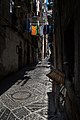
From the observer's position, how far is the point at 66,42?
5832 millimetres

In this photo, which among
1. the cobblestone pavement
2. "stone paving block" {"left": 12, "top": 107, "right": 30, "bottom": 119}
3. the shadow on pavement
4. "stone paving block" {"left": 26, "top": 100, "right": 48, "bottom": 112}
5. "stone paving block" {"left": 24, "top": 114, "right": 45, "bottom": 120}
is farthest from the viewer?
the shadow on pavement

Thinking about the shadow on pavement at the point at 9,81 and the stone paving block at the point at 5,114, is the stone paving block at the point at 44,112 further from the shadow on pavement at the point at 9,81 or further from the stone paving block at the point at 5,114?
the shadow on pavement at the point at 9,81

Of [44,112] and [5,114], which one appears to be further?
[44,112]

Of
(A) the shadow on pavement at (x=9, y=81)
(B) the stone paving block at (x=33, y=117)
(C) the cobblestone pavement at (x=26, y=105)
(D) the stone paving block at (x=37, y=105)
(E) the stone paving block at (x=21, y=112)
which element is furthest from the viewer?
(A) the shadow on pavement at (x=9, y=81)

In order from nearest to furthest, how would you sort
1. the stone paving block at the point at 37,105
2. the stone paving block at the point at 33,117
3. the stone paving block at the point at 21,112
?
the stone paving block at the point at 33,117 < the stone paving block at the point at 21,112 < the stone paving block at the point at 37,105

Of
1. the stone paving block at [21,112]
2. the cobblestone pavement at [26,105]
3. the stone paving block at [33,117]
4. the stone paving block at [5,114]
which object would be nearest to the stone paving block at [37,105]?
the cobblestone pavement at [26,105]

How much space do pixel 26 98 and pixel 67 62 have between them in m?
3.31

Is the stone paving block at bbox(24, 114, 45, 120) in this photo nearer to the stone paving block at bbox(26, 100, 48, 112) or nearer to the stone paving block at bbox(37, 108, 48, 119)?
the stone paving block at bbox(37, 108, 48, 119)

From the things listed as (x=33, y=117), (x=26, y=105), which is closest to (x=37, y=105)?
(x=26, y=105)

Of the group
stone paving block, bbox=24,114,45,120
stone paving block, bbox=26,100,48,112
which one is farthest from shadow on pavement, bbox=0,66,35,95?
stone paving block, bbox=24,114,45,120

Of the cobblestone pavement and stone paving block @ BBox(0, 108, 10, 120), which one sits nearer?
stone paving block @ BBox(0, 108, 10, 120)

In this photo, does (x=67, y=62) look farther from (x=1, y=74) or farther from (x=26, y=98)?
(x=1, y=74)

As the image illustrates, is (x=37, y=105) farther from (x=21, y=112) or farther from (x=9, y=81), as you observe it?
(x=9, y=81)

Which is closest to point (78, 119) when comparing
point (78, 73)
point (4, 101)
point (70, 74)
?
point (78, 73)
